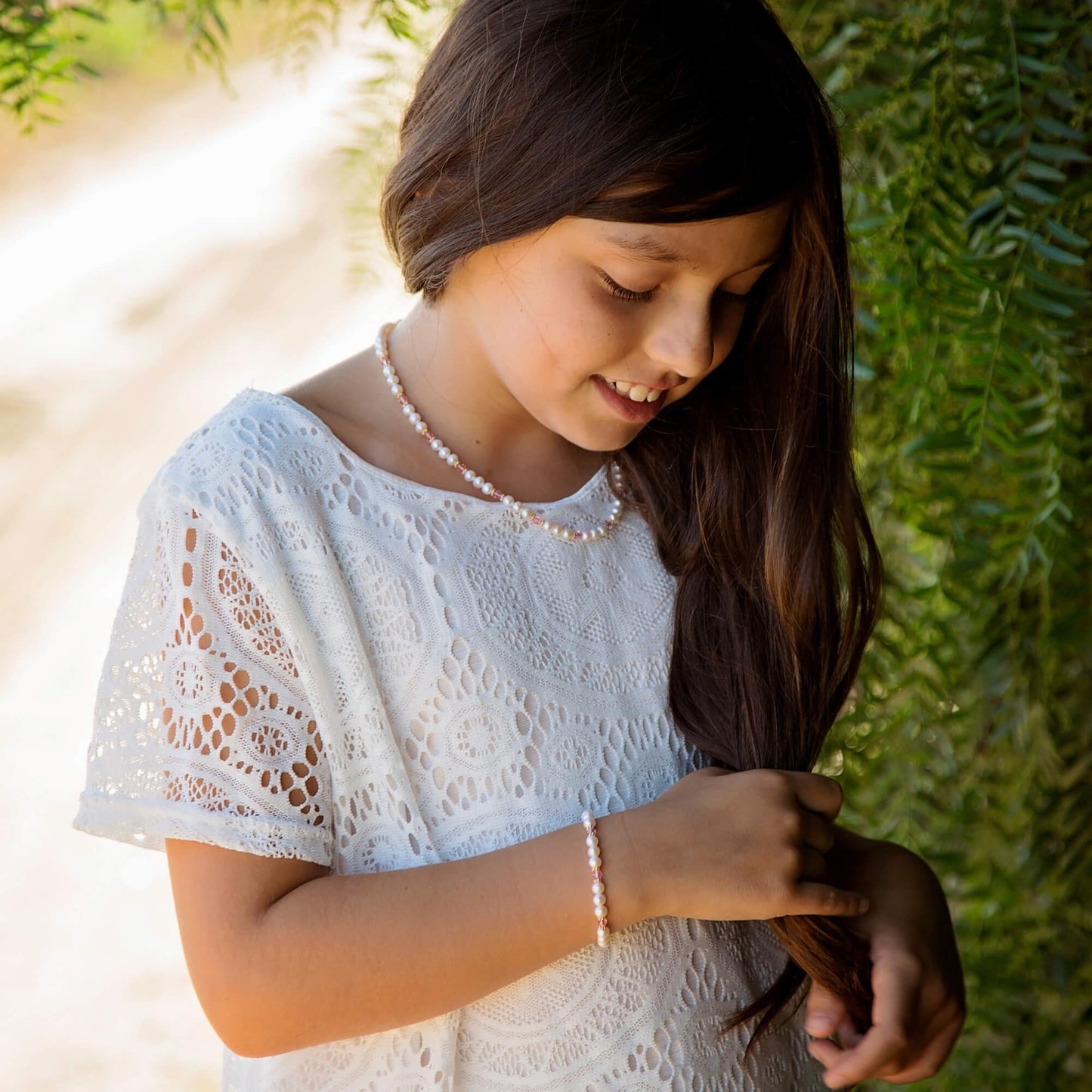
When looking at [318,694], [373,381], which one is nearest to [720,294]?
[373,381]

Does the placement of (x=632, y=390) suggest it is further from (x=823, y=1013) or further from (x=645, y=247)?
(x=823, y=1013)

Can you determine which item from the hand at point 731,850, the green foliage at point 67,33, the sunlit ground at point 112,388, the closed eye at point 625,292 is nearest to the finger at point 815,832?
the hand at point 731,850

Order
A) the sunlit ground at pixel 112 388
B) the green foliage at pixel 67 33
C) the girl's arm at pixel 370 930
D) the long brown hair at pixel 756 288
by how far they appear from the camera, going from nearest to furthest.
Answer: the girl's arm at pixel 370 930
the long brown hair at pixel 756 288
the green foliage at pixel 67 33
the sunlit ground at pixel 112 388

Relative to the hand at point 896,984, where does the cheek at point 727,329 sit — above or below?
above

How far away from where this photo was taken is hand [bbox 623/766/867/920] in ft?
2.91

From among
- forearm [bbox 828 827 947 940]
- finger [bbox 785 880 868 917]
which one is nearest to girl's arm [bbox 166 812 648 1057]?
finger [bbox 785 880 868 917]

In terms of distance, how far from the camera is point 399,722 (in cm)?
96

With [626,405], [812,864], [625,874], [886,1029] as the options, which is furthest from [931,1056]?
[626,405]

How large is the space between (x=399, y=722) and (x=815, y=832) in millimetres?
318

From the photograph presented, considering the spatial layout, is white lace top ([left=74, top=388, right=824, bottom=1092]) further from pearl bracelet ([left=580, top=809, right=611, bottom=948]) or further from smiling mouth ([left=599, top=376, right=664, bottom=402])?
smiling mouth ([left=599, top=376, right=664, bottom=402])

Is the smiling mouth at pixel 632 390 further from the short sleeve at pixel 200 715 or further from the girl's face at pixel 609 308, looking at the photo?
the short sleeve at pixel 200 715

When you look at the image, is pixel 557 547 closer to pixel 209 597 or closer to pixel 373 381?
pixel 373 381

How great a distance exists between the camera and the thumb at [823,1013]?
967 mm

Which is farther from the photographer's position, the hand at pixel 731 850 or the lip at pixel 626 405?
the lip at pixel 626 405
